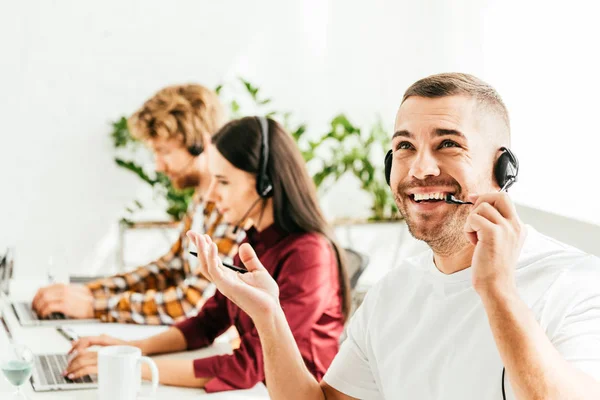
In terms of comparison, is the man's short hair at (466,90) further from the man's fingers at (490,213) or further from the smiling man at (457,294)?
the man's fingers at (490,213)

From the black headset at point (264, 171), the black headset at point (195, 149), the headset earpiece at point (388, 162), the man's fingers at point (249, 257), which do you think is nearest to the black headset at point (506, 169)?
the headset earpiece at point (388, 162)

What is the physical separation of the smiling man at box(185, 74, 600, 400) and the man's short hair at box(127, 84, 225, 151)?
1.38m

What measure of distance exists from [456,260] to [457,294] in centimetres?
6

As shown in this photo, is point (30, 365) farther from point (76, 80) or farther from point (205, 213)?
point (76, 80)

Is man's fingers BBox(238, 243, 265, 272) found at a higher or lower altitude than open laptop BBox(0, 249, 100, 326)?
higher

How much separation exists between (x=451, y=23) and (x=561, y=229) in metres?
1.51

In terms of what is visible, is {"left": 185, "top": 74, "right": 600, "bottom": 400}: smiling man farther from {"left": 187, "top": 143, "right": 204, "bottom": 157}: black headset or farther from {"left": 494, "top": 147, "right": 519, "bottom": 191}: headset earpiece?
{"left": 187, "top": 143, "right": 204, "bottom": 157}: black headset

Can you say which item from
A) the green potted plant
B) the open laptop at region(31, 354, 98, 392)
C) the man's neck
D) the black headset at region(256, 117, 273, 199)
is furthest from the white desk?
the green potted plant

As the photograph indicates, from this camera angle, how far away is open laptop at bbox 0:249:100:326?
212cm

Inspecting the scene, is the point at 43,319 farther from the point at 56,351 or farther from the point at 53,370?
the point at 53,370

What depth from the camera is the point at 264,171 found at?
6.38ft

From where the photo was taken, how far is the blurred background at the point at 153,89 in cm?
381

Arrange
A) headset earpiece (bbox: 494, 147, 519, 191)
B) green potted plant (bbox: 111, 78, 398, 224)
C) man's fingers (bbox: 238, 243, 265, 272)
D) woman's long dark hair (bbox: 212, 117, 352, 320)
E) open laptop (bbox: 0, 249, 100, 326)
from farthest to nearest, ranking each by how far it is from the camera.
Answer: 1. green potted plant (bbox: 111, 78, 398, 224)
2. open laptop (bbox: 0, 249, 100, 326)
3. woman's long dark hair (bbox: 212, 117, 352, 320)
4. man's fingers (bbox: 238, 243, 265, 272)
5. headset earpiece (bbox: 494, 147, 519, 191)

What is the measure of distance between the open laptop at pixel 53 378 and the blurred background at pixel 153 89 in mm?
2126
